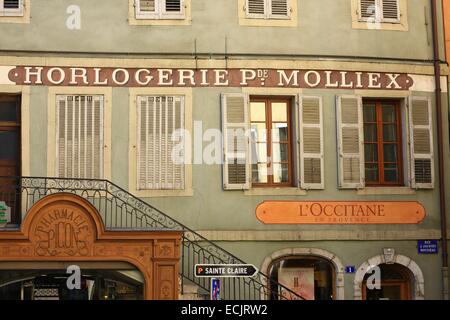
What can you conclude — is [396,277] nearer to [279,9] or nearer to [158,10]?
[279,9]

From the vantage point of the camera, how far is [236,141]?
16859mm

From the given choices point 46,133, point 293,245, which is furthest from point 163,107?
point 293,245

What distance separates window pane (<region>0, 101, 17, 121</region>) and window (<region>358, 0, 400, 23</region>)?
6.30 metres

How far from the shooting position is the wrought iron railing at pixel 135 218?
53.0ft

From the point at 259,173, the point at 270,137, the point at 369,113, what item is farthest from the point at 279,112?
the point at 369,113

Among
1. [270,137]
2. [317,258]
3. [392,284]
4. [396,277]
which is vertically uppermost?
[270,137]

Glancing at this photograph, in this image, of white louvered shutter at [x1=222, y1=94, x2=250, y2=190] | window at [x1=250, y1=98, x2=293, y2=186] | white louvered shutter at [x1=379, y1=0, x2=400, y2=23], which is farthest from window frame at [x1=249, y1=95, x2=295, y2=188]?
white louvered shutter at [x1=379, y1=0, x2=400, y2=23]

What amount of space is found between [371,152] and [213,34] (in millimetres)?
3475

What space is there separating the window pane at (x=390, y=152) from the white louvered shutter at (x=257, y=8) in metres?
3.20

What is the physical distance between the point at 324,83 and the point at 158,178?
3362mm

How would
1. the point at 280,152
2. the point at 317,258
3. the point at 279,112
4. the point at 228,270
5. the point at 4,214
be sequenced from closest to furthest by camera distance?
the point at 228,270, the point at 4,214, the point at 317,258, the point at 280,152, the point at 279,112

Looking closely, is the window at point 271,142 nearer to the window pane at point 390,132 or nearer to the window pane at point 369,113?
the window pane at point 369,113

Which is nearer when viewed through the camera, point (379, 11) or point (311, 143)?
point (311, 143)

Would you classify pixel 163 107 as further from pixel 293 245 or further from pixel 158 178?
pixel 293 245
